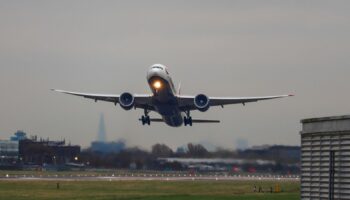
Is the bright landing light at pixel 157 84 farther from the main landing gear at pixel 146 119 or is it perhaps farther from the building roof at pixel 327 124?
the building roof at pixel 327 124

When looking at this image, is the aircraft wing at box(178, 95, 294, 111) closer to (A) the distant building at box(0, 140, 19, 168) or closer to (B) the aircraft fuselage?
(B) the aircraft fuselage

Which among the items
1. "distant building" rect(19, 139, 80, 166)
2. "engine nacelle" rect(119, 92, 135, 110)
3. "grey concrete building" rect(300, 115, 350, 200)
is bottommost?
"grey concrete building" rect(300, 115, 350, 200)

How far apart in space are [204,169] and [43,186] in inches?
1935

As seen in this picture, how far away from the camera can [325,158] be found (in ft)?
98.4

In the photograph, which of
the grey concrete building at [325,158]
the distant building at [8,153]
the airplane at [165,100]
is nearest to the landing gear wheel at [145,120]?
the airplane at [165,100]

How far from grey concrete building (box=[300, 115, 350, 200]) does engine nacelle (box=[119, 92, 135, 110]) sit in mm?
45478

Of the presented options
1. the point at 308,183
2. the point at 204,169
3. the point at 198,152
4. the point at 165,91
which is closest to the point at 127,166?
the point at 198,152

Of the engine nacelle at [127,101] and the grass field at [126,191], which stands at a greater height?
the engine nacelle at [127,101]

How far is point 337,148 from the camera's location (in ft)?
95.9

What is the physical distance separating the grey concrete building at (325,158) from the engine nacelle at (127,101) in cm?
4548

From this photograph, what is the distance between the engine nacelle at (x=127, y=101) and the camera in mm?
77256

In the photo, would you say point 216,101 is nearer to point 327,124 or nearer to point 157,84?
A: point 157,84

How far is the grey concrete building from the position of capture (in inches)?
1129

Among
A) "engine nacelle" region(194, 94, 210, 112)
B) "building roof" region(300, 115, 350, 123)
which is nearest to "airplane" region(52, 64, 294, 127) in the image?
"engine nacelle" region(194, 94, 210, 112)
